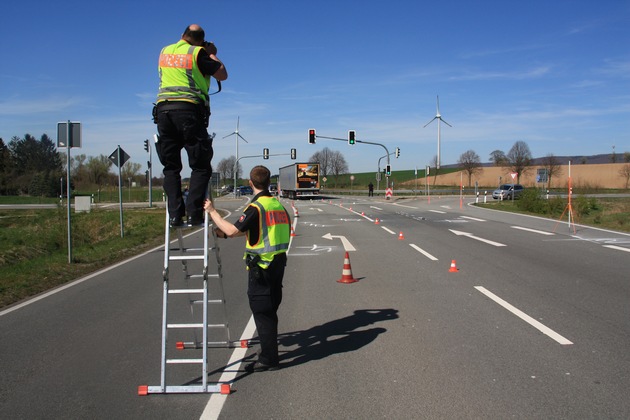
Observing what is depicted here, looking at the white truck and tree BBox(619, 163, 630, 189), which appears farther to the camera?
tree BBox(619, 163, 630, 189)

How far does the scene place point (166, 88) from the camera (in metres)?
4.80

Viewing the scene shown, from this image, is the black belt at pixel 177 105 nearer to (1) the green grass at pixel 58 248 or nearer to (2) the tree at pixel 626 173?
(1) the green grass at pixel 58 248

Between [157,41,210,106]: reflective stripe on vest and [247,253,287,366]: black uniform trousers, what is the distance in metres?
1.62

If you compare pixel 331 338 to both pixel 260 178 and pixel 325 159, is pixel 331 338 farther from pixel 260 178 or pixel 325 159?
pixel 325 159

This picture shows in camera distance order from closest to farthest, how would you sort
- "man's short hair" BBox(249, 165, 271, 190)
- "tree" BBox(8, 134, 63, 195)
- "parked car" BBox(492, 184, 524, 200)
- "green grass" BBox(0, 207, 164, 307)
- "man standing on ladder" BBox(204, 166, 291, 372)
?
"man standing on ladder" BBox(204, 166, 291, 372) → "man's short hair" BBox(249, 165, 271, 190) → "green grass" BBox(0, 207, 164, 307) → "parked car" BBox(492, 184, 524, 200) → "tree" BBox(8, 134, 63, 195)

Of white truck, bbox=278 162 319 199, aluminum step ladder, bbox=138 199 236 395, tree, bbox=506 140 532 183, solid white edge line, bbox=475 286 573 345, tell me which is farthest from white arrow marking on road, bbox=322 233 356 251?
tree, bbox=506 140 532 183

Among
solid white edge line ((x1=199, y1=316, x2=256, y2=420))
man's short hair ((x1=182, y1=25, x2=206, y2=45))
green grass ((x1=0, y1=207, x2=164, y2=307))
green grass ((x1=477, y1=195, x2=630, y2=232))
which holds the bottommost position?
green grass ((x1=0, y1=207, x2=164, y2=307))

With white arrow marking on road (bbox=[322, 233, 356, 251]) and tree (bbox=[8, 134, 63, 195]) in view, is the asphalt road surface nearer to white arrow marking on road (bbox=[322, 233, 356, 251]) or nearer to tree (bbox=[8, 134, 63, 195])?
white arrow marking on road (bbox=[322, 233, 356, 251])

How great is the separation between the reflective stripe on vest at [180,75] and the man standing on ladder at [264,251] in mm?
956

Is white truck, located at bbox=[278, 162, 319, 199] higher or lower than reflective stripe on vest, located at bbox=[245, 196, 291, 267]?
higher

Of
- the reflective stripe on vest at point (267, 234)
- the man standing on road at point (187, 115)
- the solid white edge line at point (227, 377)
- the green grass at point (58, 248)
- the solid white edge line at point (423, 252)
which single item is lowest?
the green grass at point (58, 248)

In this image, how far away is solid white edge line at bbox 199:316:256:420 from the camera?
421 centimetres

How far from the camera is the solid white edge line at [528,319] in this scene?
6.18 metres

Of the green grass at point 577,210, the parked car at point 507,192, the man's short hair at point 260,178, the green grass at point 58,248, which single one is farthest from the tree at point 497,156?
the man's short hair at point 260,178
